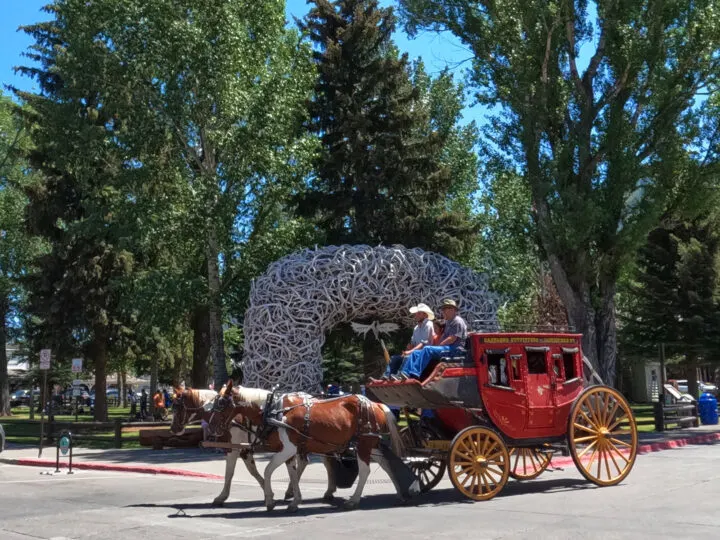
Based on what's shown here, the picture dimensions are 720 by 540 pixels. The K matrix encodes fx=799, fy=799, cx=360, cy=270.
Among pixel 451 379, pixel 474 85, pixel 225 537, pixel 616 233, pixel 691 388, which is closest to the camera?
pixel 225 537

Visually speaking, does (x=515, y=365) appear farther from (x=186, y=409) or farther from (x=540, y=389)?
(x=186, y=409)

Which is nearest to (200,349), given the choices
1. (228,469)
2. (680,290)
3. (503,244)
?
(503,244)

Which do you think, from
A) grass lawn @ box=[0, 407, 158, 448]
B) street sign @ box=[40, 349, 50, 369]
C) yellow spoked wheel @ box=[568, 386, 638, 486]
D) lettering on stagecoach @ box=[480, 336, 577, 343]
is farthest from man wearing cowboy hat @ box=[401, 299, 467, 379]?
grass lawn @ box=[0, 407, 158, 448]

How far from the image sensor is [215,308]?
2519 cm

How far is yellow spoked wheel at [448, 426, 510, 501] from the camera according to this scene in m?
11.0

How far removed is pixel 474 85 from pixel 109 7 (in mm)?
11824

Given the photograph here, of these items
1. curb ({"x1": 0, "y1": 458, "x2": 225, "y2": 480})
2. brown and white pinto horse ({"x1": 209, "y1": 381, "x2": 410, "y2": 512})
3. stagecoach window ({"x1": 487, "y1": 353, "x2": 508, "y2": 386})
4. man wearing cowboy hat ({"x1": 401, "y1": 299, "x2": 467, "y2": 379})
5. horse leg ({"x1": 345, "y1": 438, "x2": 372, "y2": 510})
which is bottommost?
curb ({"x1": 0, "y1": 458, "x2": 225, "y2": 480})

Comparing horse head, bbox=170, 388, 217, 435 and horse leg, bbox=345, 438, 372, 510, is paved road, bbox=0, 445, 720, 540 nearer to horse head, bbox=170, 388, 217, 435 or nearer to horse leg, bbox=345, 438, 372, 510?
horse leg, bbox=345, 438, 372, 510

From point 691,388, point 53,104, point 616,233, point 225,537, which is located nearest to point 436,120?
point 616,233

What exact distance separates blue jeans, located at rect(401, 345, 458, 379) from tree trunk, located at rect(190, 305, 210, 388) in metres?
20.5

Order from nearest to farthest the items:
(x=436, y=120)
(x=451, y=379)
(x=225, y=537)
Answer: (x=225, y=537) → (x=451, y=379) → (x=436, y=120)

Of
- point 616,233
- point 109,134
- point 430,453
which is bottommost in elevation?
point 430,453

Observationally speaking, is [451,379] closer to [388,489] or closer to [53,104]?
[388,489]

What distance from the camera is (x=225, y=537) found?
29.7 ft
